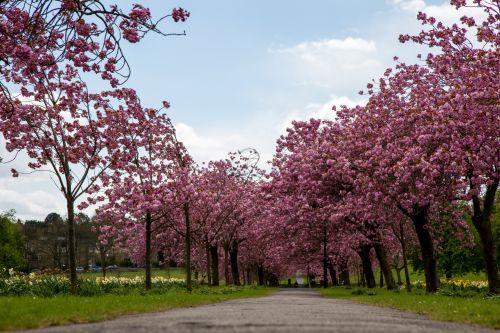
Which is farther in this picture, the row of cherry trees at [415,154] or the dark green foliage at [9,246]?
the dark green foliage at [9,246]

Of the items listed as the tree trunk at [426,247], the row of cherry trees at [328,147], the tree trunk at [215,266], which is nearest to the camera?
the row of cherry trees at [328,147]

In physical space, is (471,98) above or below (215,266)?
above

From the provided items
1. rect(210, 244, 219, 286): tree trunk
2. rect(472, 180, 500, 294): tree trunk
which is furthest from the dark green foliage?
rect(472, 180, 500, 294): tree trunk

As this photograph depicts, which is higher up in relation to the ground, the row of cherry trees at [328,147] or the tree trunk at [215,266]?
the row of cherry trees at [328,147]

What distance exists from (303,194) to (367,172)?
6.22 metres

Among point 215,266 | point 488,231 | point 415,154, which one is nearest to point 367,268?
point 215,266

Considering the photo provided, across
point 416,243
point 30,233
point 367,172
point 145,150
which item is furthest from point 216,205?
point 30,233

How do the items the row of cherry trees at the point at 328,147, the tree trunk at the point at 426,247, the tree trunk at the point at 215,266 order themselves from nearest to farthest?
the row of cherry trees at the point at 328,147 < the tree trunk at the point at 426,247 < the tree trunk at the point at 215,266

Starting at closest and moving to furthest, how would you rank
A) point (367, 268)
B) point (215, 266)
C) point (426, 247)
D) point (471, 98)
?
1. point (471, 98)
2. point (426, 247)
3. point (367, 268)
4. point (215, 266)

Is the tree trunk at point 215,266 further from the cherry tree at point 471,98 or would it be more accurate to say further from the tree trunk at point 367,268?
the cherry tree at point 471,98

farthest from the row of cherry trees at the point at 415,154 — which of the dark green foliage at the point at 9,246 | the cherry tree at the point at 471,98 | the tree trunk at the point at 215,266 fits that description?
the dark green foliage at the point at 9,246

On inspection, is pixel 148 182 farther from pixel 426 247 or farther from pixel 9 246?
pixel 9 246

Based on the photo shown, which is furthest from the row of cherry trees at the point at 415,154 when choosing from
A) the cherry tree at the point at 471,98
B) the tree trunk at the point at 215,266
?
the tree trunk at the point at 215,266

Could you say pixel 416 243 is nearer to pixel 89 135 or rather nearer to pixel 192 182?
pixel 192 182
